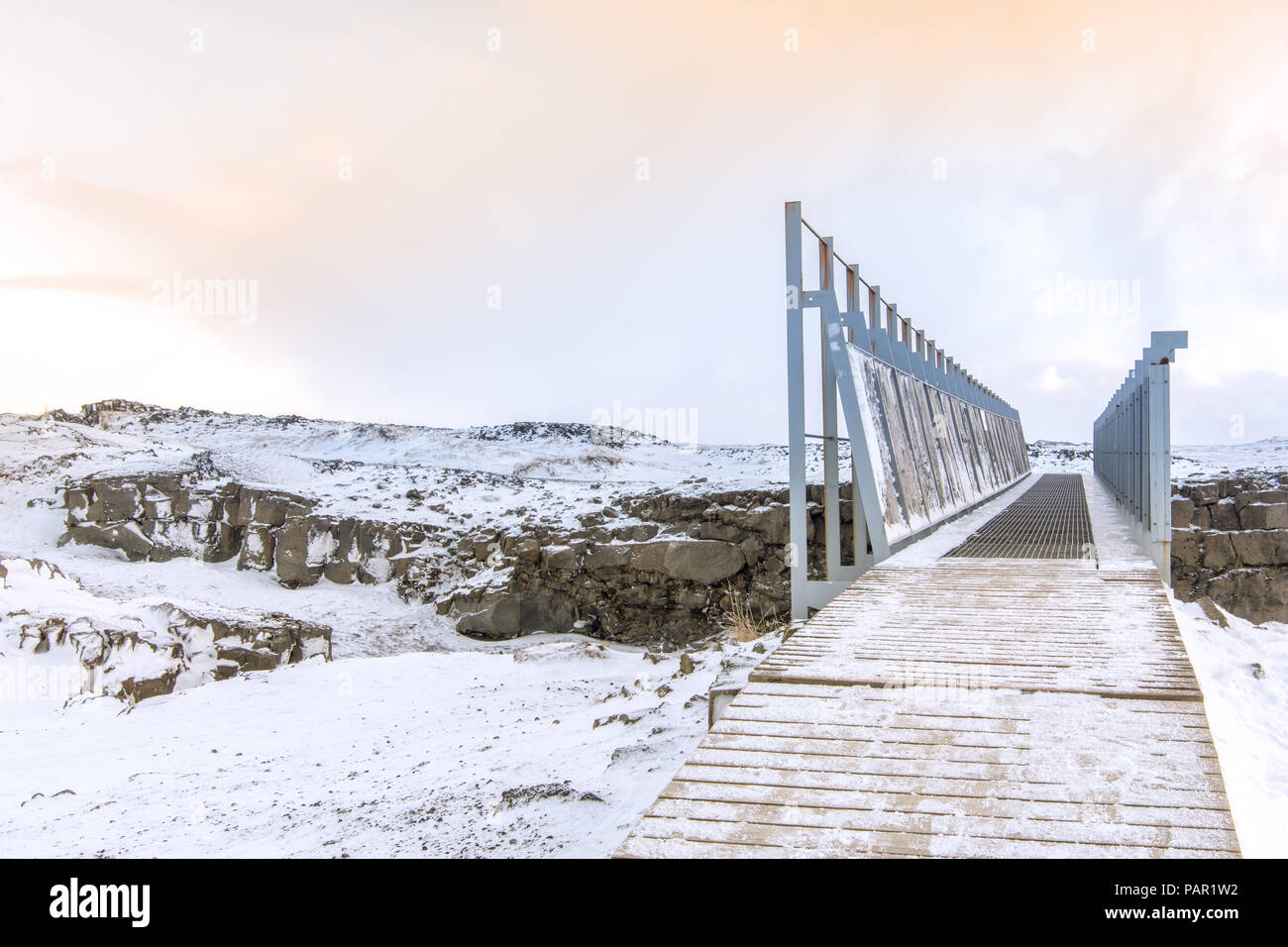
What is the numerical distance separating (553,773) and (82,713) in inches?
263

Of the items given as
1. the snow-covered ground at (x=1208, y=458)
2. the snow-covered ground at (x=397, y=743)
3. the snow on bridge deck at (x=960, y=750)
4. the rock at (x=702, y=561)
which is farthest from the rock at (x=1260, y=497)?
the snow on bridge deck at (x=960, y=750)

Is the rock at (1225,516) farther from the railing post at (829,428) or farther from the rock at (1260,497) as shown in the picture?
the railing post at (829,428)

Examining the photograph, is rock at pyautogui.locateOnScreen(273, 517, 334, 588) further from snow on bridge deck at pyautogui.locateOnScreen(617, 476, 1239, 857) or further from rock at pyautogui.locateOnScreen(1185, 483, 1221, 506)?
rock at pyautogui.locateOnScreen(1185, 483, 1221, 506)

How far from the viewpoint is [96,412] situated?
4691cm

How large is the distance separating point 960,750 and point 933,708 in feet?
1.20

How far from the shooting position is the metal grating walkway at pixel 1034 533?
7488mm

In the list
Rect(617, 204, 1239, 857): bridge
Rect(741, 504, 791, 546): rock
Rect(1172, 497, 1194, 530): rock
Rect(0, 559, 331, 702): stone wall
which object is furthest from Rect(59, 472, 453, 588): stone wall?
Rect(1172, 497, 1194, 530): rock

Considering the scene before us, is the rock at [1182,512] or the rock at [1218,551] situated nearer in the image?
the rock at [1218,551]

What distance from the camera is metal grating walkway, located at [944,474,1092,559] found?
749cm

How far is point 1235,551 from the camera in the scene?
52.6 feet

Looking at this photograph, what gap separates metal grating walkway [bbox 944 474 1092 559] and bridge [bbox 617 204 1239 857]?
0.10 m

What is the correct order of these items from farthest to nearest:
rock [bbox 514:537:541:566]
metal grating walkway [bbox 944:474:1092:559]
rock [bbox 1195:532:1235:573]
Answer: rock [bbox 514:537:541:566], rock [bbox 1195:532:1235:573], metal grating walkway [bbox 944:474:1092:559]

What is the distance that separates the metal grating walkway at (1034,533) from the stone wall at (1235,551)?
234 centimetres
